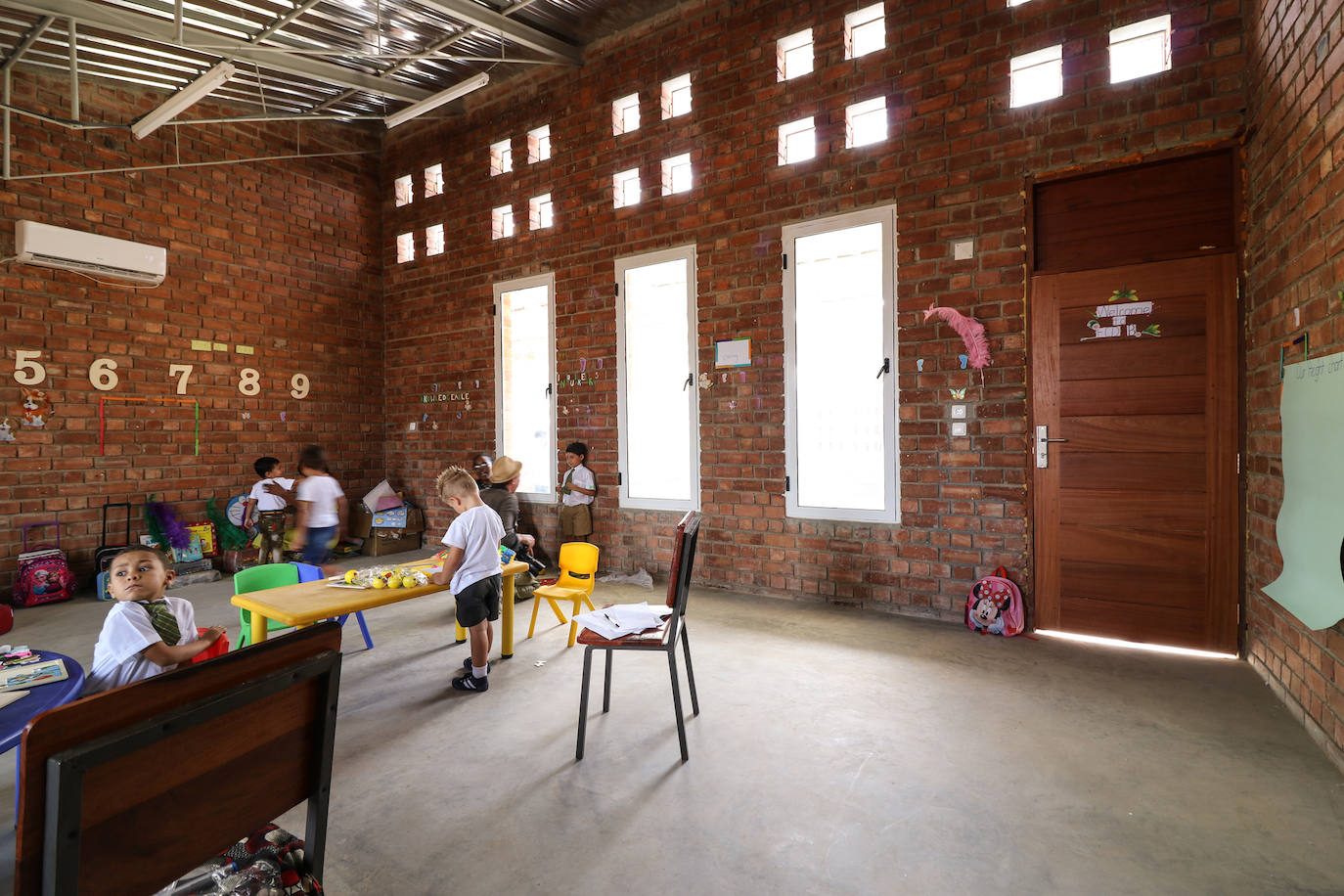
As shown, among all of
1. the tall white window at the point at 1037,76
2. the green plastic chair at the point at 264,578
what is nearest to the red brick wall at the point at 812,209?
the tall white window at the point at 1037,76

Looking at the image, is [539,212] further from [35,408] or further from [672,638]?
[672,638]

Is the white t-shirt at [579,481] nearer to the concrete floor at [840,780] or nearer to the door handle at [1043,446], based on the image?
the concrete floor at [840,780]

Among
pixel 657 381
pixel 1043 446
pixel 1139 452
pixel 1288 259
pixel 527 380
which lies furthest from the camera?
pixel 527 380

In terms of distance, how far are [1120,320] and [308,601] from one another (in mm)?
4482

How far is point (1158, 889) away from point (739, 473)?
362 centimetres

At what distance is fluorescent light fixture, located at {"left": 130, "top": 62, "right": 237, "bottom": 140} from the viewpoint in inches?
175

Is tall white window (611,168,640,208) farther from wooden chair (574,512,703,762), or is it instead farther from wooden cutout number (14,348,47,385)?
wooden cutout number (14,348,47,385)

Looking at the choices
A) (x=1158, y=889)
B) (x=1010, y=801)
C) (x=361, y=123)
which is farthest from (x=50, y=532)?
(x=1158, y=889)

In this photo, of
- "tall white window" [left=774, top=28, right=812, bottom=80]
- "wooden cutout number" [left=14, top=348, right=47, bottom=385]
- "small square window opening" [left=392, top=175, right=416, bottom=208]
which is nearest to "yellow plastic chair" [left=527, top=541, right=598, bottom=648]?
"tall white window" [left=774, top=28, right=812, bottom=80]

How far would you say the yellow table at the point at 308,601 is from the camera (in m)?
2.84

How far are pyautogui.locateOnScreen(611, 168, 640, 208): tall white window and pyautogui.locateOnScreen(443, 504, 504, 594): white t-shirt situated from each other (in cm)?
346

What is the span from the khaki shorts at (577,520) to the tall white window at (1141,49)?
4.65m

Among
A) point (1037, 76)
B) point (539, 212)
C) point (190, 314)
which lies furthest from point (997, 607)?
point (190, 314)

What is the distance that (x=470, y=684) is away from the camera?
133 inches
